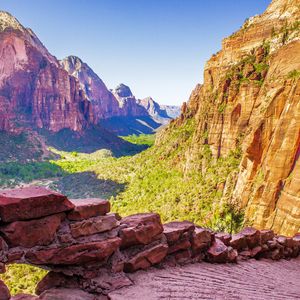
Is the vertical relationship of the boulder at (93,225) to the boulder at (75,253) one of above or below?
above

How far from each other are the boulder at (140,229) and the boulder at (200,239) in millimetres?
1282

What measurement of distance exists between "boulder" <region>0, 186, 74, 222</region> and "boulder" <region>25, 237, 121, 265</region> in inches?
26.2

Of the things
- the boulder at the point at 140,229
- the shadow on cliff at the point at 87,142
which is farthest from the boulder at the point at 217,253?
the shadow on cliff at the point at 87,142

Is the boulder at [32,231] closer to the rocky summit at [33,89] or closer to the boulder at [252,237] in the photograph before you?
the boulder at [252,237]

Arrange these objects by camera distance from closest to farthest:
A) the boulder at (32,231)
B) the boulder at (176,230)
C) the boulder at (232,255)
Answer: the boulder at (32,231) → the boulder at (176,230) → the boulder at (232,255)

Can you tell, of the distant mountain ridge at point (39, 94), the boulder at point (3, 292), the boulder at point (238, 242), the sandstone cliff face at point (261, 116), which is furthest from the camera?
the distant mountain ridge at point (39, 94)

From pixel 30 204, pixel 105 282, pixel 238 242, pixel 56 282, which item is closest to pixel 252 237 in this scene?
pixel 238 242

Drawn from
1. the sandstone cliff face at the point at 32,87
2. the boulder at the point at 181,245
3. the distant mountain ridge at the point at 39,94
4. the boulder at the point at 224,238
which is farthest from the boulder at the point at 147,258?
the sandstone cliff face at the point at 32,87

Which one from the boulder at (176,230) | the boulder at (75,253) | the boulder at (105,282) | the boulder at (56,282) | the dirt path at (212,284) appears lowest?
the boulder at (56,282)

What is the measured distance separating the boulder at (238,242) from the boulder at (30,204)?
595 cm

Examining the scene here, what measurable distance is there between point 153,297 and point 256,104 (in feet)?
120

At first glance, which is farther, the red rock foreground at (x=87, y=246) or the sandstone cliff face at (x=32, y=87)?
the sandstone cliff face at (x=32, y=87)

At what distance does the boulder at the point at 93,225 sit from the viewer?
211 inches

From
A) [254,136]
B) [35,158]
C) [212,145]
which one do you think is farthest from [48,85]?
[254,136]
